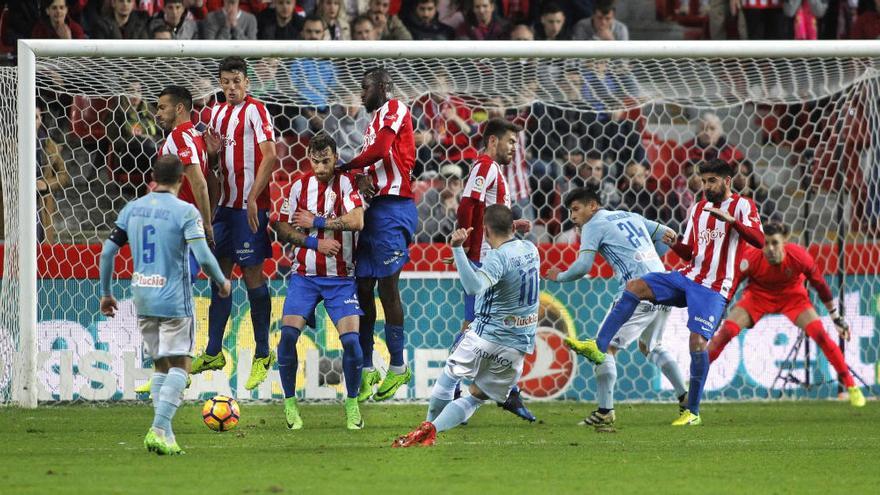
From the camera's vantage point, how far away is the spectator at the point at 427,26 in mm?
14445

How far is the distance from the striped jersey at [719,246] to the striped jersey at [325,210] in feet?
8.11

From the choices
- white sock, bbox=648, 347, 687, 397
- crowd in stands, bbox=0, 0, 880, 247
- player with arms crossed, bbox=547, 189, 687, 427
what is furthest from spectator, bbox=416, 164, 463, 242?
white sock, bbox=648, 347, 687, 397

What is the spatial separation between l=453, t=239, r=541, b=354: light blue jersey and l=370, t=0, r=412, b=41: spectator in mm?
6600

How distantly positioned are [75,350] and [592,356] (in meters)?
4.75

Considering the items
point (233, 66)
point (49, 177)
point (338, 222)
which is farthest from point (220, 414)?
point (49, 177)

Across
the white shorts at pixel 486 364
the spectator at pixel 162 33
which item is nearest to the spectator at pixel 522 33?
the spectator at pixel 162 33

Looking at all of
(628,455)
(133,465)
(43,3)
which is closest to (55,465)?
(133,465)

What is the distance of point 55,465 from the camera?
696cm

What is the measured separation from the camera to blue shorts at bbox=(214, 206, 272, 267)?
973 cm

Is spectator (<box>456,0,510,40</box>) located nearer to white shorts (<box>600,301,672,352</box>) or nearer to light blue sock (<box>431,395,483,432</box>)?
white shorts (<box>600,301,672,352</box>)

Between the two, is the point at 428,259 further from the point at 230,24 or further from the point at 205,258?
the point at 205,258

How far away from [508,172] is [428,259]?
126 cm

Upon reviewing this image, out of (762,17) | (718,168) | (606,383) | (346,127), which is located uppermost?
(762,17)

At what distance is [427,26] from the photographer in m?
14.4
